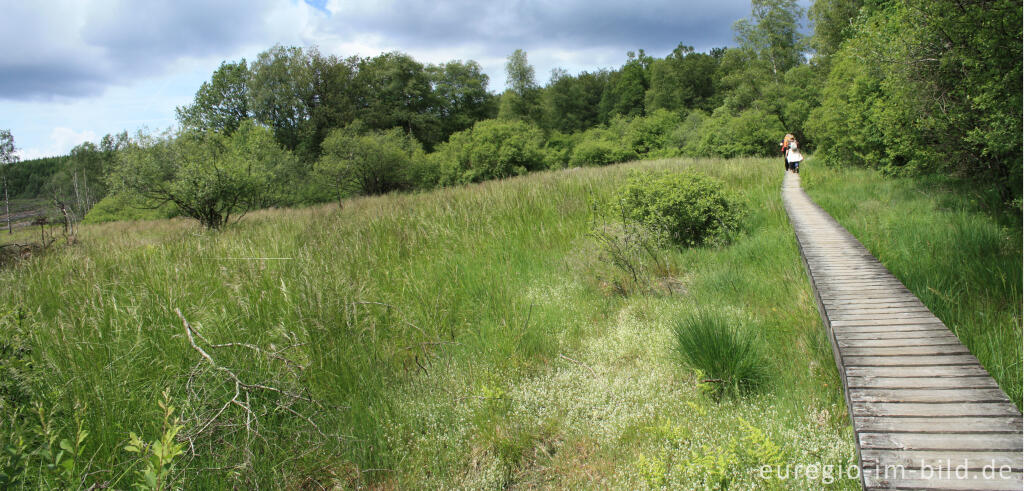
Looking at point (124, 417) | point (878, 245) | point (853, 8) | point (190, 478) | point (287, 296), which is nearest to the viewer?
point (190, 478)

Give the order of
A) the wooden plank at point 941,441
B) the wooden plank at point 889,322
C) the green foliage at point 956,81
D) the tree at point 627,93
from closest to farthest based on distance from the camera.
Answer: the wooden plank at point 941,441, the wooden plank at point 889,322, the green foliage at point 956,81, the tree at point 627,93

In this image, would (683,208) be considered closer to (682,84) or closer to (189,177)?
(189,177)

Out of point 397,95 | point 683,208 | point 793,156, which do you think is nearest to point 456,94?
point 397,95

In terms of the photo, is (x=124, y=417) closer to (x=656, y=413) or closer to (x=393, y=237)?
(x=656, y=413)

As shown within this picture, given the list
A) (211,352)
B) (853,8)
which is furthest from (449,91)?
(211,352)

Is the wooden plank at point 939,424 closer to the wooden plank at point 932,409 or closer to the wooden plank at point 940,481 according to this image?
the wooden plank at point 932,409

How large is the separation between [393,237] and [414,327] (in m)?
3.36

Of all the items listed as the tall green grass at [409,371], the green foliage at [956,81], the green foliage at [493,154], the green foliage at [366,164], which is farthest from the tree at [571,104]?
the tall green grass at [409,371]

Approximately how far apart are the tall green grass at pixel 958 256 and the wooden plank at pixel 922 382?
31cm

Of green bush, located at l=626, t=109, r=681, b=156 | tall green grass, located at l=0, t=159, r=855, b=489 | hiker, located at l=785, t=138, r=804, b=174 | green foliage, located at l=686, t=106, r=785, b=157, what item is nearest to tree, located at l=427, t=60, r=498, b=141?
green bush, located at l=626, t=109, r=681, b=156

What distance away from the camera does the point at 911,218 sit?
6320 millimetres

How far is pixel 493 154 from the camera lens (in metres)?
39.3

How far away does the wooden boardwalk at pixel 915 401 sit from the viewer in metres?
1.70

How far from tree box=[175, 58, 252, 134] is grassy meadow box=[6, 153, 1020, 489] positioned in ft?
162
